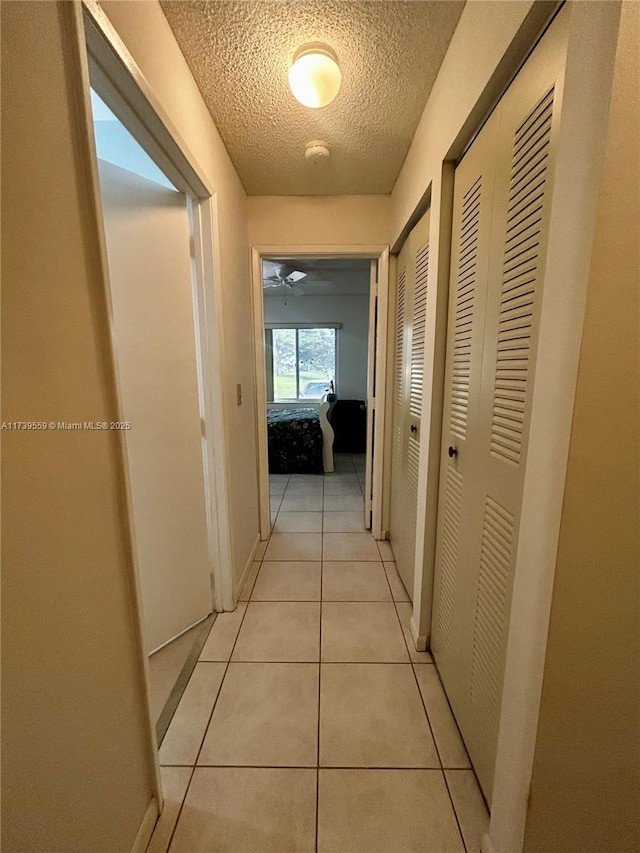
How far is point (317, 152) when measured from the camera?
165cm

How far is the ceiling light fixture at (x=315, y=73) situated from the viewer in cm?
113

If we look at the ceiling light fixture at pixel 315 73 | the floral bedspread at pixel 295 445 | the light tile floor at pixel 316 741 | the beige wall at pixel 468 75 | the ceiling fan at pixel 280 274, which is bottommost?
the light tile floor at pixel 316 741

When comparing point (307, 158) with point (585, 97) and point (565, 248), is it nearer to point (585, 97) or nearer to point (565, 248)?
point (585, 97)

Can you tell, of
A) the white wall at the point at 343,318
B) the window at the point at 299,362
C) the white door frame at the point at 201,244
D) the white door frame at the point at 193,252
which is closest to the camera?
the white door frame at the point at 193,252

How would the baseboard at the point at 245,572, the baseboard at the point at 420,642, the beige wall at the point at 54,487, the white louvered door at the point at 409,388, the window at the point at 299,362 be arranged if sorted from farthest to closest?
the window at the point at 299,362 → the baseboard at the point at 245,572 → the white louvered door at the point at 409,388 → the baseboard at the point at 420,642 → the beige wall at the point at 54,487

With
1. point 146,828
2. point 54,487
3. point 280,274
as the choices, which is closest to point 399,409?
point 54,487

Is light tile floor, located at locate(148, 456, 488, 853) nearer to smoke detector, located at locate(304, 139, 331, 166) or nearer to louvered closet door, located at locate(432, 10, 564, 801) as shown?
louvered closet door, located at locate(432, 10, 564, 801)

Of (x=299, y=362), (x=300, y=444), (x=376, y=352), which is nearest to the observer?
(x=376, y=352)

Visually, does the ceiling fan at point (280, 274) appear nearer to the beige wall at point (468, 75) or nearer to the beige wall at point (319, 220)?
the beige wall at point (319, 220)

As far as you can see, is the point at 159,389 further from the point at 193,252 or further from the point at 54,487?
the point at 54,487

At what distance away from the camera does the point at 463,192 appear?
1135 millimetres

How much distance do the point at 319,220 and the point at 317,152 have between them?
525mm

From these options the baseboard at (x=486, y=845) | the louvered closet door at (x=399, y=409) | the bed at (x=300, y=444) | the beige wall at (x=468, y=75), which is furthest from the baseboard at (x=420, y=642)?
the bed at (x=300, y=444)

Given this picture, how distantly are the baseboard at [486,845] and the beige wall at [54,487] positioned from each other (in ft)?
3.11
